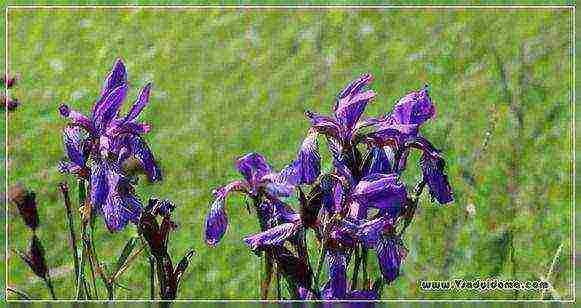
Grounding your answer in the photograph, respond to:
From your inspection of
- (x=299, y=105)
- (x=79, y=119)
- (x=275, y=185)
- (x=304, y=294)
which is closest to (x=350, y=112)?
(x=275, y=185)

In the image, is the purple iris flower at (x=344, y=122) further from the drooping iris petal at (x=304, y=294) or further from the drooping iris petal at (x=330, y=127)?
Answer: the drooping iris petal at (x=304, y=294)

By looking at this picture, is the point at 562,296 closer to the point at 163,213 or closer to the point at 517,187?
the point at 517,187

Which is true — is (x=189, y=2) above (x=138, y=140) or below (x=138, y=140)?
above

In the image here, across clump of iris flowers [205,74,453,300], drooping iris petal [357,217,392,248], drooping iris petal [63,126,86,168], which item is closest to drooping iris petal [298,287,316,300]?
clump of iris flowers [205,74,453,300]

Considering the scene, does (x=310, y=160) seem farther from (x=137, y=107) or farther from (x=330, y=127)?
(x=137, y=107)

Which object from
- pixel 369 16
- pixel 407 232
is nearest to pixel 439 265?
pixel 407 232
